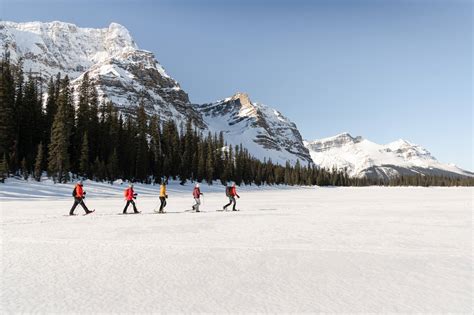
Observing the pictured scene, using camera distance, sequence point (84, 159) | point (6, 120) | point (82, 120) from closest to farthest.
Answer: point (6, 120), point (84, 159), point (82, 120)

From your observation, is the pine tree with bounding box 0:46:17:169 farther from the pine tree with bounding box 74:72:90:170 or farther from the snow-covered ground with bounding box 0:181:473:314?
the snow-covered ground with bounding box 0:181:473:314

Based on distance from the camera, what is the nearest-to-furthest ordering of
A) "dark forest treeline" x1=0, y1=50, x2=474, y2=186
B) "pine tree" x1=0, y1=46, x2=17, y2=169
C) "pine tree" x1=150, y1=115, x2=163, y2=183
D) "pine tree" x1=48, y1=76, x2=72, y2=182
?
"pine tree" x1=0, y1=46, x2=17, y2=169, "pine tree" x1=48, y1=76, x2=72, y2=182, "dark forest treeline" x1=0, y1=50, x2=474, y2=186, "pine tree" x1=150, y1=115, x2=163, y2=183

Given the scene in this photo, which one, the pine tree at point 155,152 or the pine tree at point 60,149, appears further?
the pine tree at point 155,152

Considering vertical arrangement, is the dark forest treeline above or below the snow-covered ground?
above

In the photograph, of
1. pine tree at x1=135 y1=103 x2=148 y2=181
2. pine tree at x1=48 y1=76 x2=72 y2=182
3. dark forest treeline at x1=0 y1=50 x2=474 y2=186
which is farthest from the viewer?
pine tree at x1=135 y1=103 x2=148 y2=181

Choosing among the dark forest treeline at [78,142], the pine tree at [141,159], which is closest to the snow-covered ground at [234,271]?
the dark forest treeline at [78,142]

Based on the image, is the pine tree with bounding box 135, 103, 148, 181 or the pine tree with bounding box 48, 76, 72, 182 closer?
the pine tree with bounding box 48, 76, 72, 182

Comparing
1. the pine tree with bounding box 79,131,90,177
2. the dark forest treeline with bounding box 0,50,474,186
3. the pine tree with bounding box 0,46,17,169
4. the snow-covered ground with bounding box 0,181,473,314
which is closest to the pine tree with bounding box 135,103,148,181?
the dark forest treeline with bounding box 0,50,474,186

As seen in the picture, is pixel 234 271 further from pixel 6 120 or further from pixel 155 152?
pixel 155 152

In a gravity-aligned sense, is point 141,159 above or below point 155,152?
below

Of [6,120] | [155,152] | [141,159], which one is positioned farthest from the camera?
[155,152]

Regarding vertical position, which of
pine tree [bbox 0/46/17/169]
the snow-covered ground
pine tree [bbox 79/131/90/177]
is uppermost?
pine tree [bbox 0/46/17/169]

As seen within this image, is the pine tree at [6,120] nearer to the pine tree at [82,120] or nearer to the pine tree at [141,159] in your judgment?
the pine tree at [82,120]

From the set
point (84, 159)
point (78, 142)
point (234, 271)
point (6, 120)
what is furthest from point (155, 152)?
point (234, 271)
